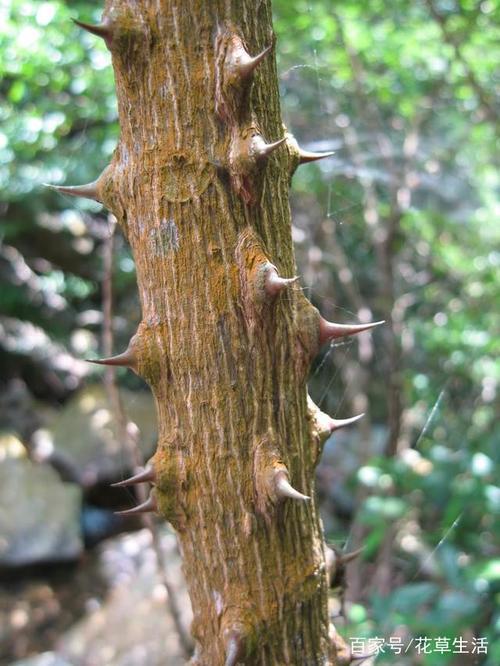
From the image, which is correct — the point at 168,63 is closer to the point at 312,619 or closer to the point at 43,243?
the point at 312,619

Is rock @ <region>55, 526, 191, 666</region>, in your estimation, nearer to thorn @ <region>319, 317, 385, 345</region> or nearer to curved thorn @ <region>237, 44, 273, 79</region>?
thorn @ <region>319, 317, 385, 345</region>

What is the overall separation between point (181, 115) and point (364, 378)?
246 cm

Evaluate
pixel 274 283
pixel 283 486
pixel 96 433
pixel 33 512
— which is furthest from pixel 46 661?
pixel 274 283

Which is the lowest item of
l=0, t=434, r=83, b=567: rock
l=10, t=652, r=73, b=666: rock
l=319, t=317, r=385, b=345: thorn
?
l=0, t=434, r=83, b=567: rock

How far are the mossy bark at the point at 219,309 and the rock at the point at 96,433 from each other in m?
3.83

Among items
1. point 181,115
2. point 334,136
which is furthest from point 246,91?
point 334,136

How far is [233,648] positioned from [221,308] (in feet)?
1.48

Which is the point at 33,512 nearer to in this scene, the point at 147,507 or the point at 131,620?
the point at 131,620

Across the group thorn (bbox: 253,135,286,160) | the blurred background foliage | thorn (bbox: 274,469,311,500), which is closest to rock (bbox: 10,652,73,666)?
the blurred background foliage

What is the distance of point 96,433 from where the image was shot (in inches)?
194

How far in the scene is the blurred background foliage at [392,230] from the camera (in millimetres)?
2172

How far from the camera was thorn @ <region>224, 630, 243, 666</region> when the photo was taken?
33.3 inches

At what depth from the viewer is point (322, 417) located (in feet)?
3.18

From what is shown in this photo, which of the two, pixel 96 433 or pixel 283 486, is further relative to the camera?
pixel 96 433
